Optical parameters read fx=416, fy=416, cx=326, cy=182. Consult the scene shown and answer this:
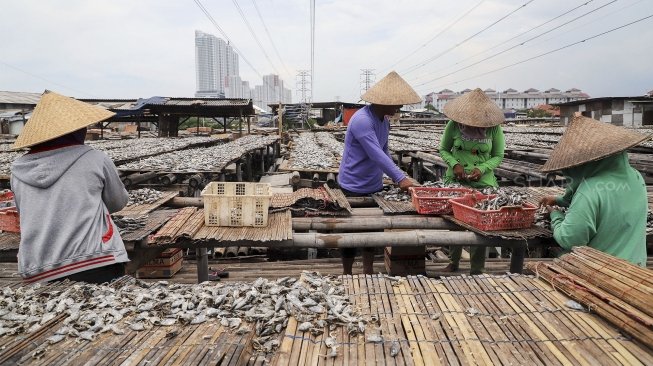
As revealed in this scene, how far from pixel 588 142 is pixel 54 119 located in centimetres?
405

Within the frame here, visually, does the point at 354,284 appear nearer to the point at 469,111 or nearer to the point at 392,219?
the point at 392,219

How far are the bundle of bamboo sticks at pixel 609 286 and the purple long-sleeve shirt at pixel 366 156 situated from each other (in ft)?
6.95

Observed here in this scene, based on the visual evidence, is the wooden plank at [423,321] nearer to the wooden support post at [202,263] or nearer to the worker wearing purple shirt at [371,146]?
the worker wearing purple shirt at [371,146]

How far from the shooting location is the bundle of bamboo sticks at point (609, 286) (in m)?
2.04

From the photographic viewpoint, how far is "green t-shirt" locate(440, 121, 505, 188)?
207 inches

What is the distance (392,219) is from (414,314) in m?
1.87

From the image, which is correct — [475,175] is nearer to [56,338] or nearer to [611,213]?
[611,213]

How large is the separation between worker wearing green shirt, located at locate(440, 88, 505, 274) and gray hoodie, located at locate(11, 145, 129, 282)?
3974 mm

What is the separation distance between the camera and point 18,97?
Result: 1260 inches

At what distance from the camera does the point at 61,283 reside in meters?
2.83

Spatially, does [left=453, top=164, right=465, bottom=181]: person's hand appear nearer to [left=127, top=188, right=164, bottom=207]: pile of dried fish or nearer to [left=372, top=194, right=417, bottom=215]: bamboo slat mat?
[left=372, top=194, right=417, bottom=215]: bamboo slat mat

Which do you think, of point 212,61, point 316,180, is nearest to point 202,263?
point 316,180

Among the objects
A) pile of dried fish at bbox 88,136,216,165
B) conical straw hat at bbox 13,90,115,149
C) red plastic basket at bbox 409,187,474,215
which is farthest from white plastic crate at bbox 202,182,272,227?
pile of dried fish at bbox 88,136,216,165

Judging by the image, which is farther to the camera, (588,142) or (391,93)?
(391,93)
